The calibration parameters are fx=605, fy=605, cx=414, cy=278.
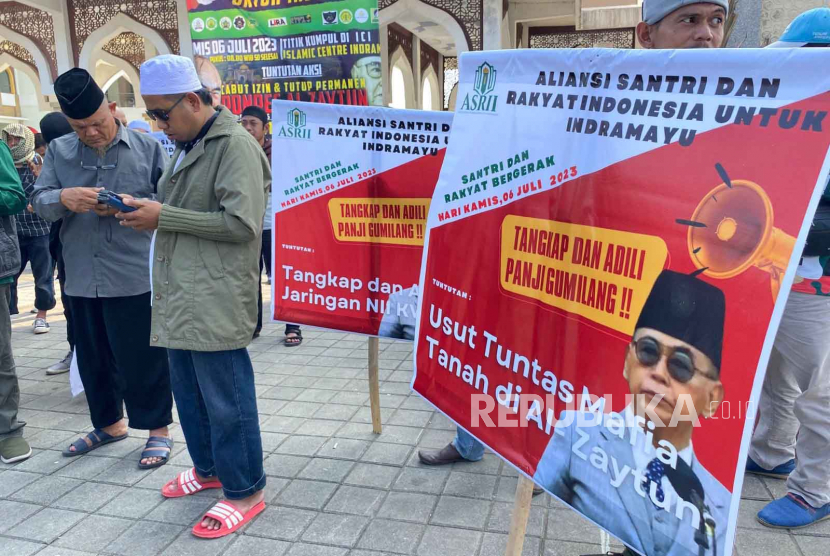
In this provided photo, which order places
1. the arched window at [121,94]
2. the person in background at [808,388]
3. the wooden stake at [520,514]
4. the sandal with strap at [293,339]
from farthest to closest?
the arched window at [121,94]
the sandal with strap at [293,339]
the person in background at [808,388]
the wooden stake at [520,514]

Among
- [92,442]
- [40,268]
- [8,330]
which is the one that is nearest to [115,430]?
[92,442]

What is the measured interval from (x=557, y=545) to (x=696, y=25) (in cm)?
193

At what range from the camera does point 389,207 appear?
→ 306 cm

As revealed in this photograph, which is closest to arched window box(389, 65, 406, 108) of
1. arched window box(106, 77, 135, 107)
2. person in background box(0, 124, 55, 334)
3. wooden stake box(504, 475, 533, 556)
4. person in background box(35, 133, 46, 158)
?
person in background box(35, 133, 46, 158)

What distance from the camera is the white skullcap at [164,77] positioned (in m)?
2.29

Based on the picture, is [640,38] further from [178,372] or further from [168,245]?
[178,372]

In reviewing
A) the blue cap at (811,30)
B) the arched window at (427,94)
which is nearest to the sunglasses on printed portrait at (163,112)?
the blue cap at (811,30)

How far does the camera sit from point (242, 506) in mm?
2578

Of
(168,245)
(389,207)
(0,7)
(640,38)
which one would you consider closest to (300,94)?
(389,207)

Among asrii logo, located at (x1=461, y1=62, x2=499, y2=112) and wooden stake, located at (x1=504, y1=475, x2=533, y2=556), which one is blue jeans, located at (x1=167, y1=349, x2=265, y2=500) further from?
asrii logo, located at (x1=461, y1=62, x2=499, y2=112)

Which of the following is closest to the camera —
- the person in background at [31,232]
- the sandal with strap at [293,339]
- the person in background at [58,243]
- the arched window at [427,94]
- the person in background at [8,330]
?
the person in background at [8,330]

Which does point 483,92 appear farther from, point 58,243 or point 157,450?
point 58,243

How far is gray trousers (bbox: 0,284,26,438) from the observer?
10.5 ft

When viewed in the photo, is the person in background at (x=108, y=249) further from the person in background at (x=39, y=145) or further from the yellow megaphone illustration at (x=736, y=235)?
the person in background at (x=39, y=145)
